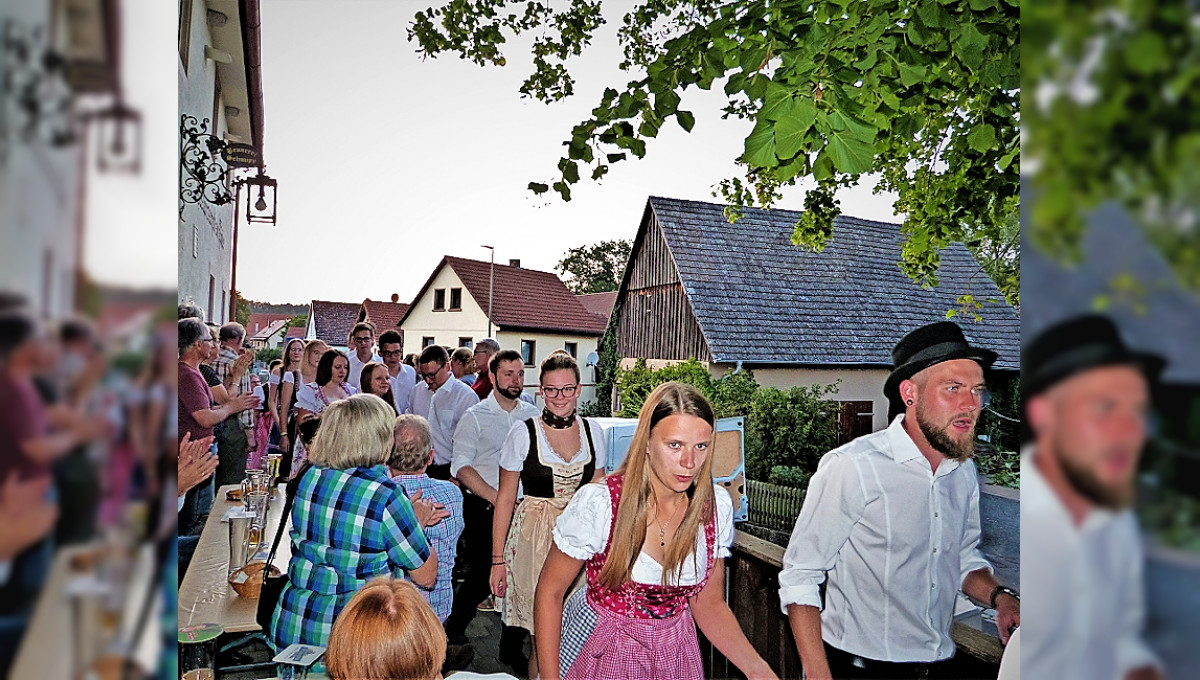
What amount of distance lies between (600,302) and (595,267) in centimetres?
215

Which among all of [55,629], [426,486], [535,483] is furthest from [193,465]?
[55,629]

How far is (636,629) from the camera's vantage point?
1874 mm

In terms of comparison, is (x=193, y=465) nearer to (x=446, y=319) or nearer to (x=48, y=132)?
(x=48, y=132)

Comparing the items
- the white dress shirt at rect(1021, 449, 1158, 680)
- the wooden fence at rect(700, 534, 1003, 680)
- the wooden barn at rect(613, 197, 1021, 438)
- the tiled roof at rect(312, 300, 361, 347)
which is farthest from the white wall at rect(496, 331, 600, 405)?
the tiled roof at rect(312, 300, 361, 347)

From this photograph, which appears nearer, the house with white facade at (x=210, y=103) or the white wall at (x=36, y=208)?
the white wall at (x=36, y=208)

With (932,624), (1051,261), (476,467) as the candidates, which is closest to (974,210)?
(932,624)

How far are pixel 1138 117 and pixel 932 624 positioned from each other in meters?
2.04

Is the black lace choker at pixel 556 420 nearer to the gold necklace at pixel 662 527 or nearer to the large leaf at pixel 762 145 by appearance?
the gold necklace at pixel 662 527

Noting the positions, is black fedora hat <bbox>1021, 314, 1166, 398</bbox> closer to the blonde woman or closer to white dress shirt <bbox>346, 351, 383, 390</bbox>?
the blonde woman

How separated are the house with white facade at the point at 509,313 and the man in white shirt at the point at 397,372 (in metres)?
1.76

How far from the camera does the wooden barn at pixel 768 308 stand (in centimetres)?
615

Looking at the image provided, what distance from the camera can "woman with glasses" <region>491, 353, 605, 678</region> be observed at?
286 centimetres

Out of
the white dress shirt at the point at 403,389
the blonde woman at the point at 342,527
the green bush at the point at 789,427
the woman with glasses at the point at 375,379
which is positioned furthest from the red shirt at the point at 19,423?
the green bush at the point at 789,427

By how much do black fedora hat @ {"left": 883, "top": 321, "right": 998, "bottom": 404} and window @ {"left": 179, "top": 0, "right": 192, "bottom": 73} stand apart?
3019 millimetres
